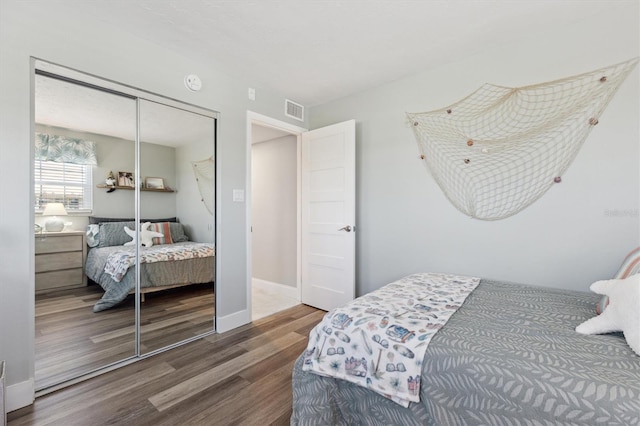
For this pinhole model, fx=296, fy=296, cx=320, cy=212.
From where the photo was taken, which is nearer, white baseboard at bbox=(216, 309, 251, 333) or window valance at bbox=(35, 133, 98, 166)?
window valance at bbox=(35, 133, 98, 166)

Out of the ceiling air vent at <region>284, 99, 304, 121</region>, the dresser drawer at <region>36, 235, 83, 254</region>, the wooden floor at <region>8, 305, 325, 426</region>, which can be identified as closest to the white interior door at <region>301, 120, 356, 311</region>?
the ceiling air vent at <region>284, 99, 304, 121</region>

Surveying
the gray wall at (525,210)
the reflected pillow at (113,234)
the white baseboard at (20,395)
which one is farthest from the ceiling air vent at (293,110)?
the white baseboard at (20,395)

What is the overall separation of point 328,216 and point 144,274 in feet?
5.99

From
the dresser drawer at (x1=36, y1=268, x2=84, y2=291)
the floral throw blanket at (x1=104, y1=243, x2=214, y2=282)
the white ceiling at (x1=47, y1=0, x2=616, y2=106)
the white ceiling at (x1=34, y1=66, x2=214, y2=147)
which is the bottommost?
the dresser drawer at (x1=36, y1=268, x2=84, y2=291)

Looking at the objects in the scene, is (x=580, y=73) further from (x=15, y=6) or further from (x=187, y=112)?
(x=15, y=6)

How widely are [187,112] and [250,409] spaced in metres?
2.29

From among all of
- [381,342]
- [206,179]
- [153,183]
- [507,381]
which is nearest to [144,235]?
[153,183]

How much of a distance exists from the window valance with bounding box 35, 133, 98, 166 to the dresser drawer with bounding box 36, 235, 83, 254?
50 centimetres

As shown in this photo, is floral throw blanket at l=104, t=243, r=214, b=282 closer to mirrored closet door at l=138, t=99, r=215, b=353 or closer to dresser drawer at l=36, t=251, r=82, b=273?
mirrored closet door at l=138, t=99, r=215, b=353

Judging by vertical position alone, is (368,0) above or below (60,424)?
above

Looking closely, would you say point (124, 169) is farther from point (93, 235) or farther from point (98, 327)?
point (98, 327)

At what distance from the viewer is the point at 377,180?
3090 mm

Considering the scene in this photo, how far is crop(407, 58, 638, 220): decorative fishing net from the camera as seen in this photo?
6.68 ft

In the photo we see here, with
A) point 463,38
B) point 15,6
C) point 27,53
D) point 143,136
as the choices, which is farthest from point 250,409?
point 463,38
